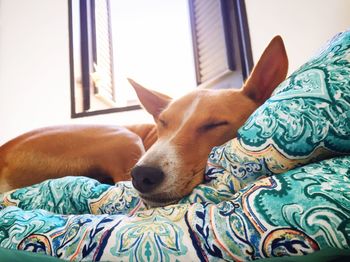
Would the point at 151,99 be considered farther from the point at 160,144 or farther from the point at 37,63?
the point at 37,63

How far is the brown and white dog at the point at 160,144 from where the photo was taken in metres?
0.65

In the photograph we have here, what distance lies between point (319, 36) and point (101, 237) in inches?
74.5

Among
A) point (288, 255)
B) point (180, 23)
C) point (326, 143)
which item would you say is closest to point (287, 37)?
point (180, 23)

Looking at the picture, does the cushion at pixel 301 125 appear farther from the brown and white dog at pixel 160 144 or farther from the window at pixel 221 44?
the window at pixel 221 44

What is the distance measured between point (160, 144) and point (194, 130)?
0.37 ft

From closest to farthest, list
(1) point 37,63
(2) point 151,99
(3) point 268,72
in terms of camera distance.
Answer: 1. (3) point 268,72
2. (2) point 151,99
3. (1) point 37,63

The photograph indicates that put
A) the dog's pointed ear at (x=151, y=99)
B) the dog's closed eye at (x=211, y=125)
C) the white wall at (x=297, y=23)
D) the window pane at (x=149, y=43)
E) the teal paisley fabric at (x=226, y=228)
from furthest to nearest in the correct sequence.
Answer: the window pane at (x=149, y=43), the white wall at (x=297, y=23), the dog's pointed ear at (x=151, y=99), the dog's closed eye at (x=211, y=125), the teal paisley fabric at (x=226, y=228)

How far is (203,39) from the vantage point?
88.5 inches

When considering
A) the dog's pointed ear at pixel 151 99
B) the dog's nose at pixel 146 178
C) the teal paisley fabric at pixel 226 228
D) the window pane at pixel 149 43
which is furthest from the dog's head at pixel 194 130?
the window pane at pixel 149 43

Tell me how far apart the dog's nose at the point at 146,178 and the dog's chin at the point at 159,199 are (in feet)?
0.06

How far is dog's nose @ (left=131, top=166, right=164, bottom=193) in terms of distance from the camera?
63 cm

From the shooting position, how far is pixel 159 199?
24.6 inches

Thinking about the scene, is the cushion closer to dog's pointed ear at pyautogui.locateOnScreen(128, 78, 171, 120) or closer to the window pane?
dog's pointed ear at pyautogui.locateOnScreen(128, 78, 171, 120)

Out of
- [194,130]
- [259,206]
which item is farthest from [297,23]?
[259,206]
